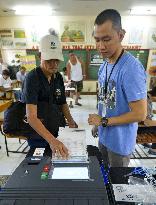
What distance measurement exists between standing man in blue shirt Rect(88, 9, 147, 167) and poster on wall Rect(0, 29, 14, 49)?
6.65 metres

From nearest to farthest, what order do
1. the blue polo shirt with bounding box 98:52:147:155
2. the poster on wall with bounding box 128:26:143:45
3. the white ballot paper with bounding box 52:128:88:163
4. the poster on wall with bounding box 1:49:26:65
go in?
the white ballot paper with bounding box 52:128:88:163 → the blue polo shirt with bounding box 98:52:147:155 → the poster on wall with bounding box 128:26:143:45 → the poster on wall with bounding box 1:49:26:65

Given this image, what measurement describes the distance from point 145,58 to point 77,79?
9.25ft

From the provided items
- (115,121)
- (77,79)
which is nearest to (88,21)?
(77,79)

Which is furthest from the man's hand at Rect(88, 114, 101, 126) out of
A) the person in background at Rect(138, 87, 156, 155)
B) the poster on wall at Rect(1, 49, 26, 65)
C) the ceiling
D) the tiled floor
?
the poster on wall at Rect(1, 49, 26, 65)

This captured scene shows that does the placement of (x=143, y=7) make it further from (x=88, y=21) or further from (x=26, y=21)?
(x=26, y=21)

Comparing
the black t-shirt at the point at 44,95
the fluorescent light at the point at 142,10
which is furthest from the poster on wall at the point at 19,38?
the black t-shirt at the point at 44,95

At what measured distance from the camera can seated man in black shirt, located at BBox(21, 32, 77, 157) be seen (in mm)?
1113

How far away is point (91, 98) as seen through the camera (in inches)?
265

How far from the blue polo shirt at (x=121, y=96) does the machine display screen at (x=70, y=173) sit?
0.43 m

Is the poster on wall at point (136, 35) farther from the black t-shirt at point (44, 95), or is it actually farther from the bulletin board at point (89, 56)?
the black t-shirt at point (44, 95)

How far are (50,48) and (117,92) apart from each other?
1.46 feet

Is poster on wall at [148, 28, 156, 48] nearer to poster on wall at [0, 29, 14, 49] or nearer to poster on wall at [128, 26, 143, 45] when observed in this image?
poster on wall at [128, 26, 143, 45]

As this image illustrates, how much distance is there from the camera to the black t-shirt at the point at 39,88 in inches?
44.3

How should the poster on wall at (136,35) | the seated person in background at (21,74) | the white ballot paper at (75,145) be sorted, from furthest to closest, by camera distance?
the poster on wall at (136,35) → the seated person in background at (21,74) → the white ballot paper at (75,145)
